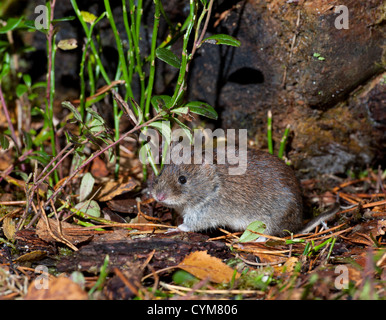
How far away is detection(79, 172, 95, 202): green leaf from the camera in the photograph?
362cm

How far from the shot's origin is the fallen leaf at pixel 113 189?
383 cm

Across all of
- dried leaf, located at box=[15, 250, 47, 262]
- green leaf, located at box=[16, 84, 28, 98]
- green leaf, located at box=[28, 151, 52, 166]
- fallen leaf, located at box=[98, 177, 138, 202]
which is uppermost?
green leaf, located at box=[16, 84, 28, 98]

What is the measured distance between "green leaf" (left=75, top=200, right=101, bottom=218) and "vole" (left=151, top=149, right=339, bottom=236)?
1.69 ft

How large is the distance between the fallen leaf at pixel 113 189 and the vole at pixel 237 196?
33cm

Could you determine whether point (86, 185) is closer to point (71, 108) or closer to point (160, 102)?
point (71, 108)

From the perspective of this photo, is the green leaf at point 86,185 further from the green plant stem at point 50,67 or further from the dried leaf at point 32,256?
the dried leaf at point 32,256

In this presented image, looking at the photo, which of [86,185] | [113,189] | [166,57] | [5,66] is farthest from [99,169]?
[166,57]

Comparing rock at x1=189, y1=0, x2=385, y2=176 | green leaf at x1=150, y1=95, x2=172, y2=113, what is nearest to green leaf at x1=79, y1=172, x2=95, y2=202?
green leaf at x1=150, y1=95, x2=172, y2=113

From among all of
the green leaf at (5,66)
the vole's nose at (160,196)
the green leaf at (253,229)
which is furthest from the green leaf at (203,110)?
the green leaf at (5,66)

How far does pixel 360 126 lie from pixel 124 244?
2.78 m

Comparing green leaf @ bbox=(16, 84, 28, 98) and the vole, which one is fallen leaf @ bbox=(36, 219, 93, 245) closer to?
the vole

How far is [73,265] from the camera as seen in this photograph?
281cm

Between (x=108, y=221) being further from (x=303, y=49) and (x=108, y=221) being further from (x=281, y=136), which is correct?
(x=303, y=49)
